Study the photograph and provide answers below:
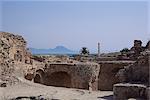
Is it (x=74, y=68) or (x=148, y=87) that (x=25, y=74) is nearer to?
(x=74, y=68)

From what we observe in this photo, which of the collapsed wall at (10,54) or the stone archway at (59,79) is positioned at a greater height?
the collapsed wall at (10,54)

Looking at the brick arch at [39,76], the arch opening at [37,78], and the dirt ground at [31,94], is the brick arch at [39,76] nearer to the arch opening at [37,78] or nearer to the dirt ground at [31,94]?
the arch opening at [37,78]

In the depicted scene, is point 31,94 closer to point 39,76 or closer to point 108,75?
point 39,76

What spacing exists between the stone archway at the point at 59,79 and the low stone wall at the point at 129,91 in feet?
46.5

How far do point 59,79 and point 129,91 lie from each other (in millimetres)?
15903

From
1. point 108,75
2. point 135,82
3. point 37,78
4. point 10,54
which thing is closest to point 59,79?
point 37,78

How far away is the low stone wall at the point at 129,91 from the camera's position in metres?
14.6

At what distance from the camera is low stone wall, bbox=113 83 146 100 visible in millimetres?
14627

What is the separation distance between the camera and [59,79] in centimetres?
3014

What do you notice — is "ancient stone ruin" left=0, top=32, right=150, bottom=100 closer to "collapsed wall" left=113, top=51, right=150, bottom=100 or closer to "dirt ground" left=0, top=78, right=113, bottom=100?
"collapsed wall" left=113, top=51, right=150, bottom=100

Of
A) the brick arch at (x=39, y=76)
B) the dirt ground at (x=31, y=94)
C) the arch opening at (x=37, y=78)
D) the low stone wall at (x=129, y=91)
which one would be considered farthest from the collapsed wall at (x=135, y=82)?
the arch opening at (x=37, y=78)

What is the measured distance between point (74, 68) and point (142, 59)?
9.80m

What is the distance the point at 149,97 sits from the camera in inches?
533

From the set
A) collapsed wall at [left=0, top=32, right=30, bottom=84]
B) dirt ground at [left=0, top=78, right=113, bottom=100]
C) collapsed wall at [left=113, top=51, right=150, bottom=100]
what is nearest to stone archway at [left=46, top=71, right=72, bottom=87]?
collapsed wall at [left=0, top=32, right=30, bottom=84]
